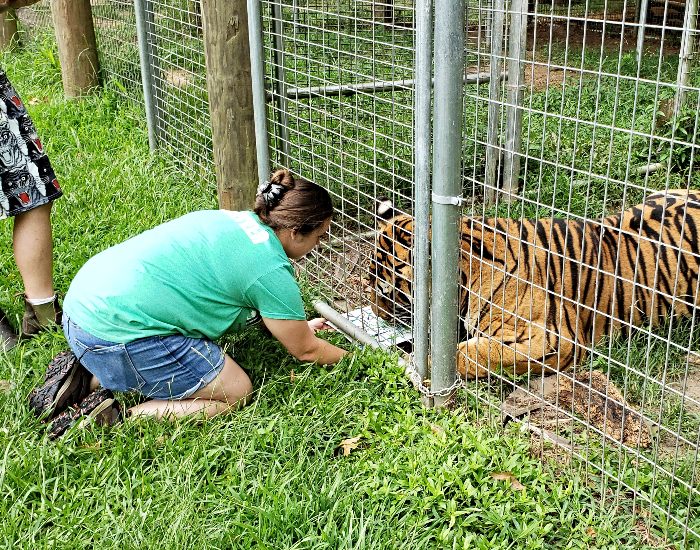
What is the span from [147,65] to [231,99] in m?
1.98

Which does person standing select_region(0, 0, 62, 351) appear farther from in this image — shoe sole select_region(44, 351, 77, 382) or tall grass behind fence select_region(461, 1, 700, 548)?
tall grass behind fence select_region(461, 1, 700, 548)

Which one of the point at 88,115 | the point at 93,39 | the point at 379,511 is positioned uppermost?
the point at 93,39

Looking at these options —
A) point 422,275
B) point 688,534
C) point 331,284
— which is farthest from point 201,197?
point 688,534

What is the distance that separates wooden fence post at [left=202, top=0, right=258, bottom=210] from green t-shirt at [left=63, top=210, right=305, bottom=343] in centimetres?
129

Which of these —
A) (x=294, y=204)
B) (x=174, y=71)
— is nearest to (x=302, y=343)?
(x=294, y=204)

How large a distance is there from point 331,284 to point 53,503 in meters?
2.00

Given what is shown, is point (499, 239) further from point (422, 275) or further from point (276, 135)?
point (276, 135)

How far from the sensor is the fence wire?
253 cm

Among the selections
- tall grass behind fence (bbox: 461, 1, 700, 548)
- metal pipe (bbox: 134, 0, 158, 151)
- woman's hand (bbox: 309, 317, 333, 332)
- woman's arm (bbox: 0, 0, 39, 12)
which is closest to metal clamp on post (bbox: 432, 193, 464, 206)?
tall grass behind fence (bbox: 461, 1, 700, 548)

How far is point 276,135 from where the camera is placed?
4.39m

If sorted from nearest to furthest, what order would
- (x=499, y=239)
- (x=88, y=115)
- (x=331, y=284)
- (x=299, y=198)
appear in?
(x=299, y=198) < (x=499, y=239) < (x=331, y=284) < (x=88, y=115)

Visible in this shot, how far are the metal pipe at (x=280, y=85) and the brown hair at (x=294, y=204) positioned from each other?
115 cm

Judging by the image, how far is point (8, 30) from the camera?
862 centimetres

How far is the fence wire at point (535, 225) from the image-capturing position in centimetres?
253
